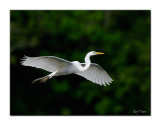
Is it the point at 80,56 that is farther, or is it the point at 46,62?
the point at 80,56

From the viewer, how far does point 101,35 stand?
36.2ft

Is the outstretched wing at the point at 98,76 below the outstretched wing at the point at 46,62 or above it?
below

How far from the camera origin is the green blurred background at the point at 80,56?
10.5 m

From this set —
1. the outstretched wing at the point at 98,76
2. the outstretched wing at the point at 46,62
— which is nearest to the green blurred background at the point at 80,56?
the outstretched wing at the point at 98,76

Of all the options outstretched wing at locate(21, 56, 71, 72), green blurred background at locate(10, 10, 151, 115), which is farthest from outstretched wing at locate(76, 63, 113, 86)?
green blurred background at locate(10, 10, 151, 115)

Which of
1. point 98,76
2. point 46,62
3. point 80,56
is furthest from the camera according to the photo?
point 80,56

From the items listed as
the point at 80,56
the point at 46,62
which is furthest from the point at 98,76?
the point at 80,56

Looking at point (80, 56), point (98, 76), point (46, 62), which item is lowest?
point (98, 76)

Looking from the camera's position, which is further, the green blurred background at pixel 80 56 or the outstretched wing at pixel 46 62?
the green blurred background at pixel 80 56

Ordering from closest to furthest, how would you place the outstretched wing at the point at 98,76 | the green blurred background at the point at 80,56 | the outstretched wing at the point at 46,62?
the outstretched wing at the point at 46,62, the outstretched wing at the point at 98,76, the green blurred background at the point at 80,56

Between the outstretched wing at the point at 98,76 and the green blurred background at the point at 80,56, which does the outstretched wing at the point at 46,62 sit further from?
the green blurred background at the point at 80,56

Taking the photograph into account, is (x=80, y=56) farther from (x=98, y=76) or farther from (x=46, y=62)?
(x=46, y=62)

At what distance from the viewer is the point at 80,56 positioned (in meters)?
10.0

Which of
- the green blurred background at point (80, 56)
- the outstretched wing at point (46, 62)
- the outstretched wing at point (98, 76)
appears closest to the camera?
the outstretched wing at point (46, 62)
